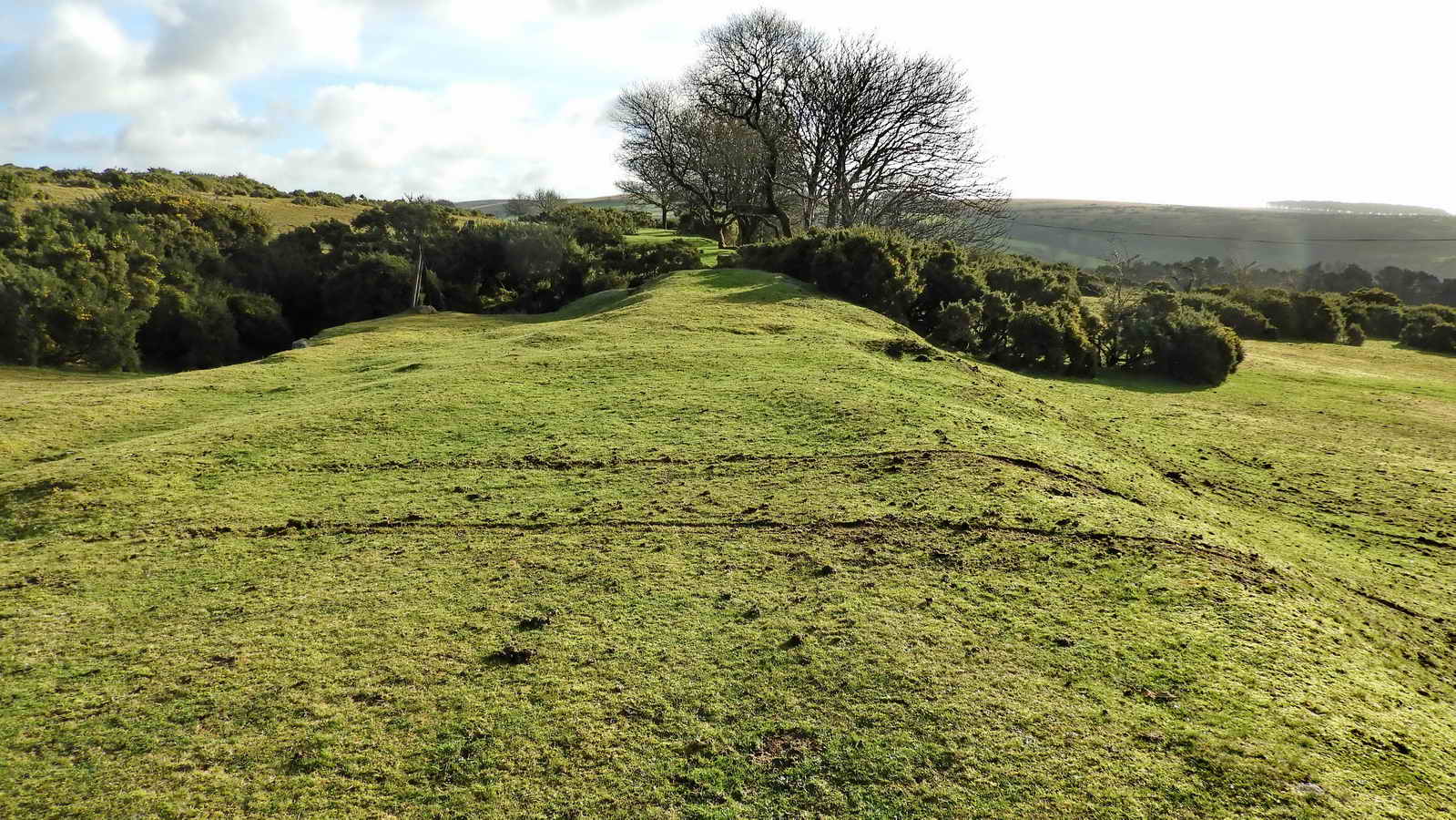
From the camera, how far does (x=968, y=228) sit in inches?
1460

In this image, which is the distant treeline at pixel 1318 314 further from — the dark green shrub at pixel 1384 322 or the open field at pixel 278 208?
the open field at pixel 278 208

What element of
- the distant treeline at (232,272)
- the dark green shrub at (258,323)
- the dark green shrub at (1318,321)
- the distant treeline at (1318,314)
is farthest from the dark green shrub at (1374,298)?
the dark green shrub at (258,323)

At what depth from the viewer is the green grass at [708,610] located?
3.75m

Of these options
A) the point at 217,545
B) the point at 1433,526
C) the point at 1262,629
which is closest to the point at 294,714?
the point at 217,545

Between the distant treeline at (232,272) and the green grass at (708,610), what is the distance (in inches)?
336

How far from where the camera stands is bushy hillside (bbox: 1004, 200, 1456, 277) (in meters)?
76.2

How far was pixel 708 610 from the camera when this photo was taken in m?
5.32

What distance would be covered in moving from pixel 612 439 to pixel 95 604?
195 inches

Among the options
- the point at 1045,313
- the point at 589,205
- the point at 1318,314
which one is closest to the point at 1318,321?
the point at 1318,314

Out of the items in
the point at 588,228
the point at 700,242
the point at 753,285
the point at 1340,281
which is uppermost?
the point at 588,228

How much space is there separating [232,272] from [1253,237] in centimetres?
9973

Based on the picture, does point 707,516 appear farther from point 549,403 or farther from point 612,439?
point 549,403

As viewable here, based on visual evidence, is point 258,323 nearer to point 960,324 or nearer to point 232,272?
point 232,272

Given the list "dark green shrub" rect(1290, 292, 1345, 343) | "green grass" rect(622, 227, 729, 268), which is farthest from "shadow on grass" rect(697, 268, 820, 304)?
"dark green shrub" rect(1290, 292, 1345, 343)
